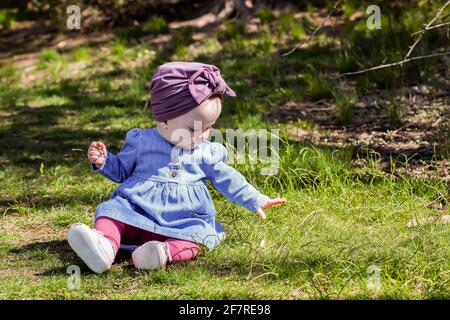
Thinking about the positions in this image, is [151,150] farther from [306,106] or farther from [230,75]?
[230,75]

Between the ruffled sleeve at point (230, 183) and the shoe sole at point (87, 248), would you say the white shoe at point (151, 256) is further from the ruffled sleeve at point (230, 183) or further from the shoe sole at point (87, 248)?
the ruffled sleeve at point (230, 183)

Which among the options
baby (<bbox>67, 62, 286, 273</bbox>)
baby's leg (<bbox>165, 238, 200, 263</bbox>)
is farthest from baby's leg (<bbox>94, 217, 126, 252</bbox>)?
baby's leg (<bbox>165, 238, 200, 263</bbox>)

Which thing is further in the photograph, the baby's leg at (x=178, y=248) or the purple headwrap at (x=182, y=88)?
the purple headwrap at (x=182, y=88)

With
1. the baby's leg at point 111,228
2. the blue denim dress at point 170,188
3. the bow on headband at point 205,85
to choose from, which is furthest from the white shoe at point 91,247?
the bow on headband at point 205,85

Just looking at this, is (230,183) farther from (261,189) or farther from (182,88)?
(261,189)

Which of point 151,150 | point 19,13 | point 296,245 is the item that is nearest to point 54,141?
point 151,150

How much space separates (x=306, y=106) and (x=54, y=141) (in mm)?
2039

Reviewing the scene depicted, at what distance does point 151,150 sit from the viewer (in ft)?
14.1

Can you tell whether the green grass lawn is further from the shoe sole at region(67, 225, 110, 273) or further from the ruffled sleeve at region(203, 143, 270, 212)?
the ruffled sleeve at region(203, 143, 270, 212)

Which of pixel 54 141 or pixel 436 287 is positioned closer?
pixel 436 287

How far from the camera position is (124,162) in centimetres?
435

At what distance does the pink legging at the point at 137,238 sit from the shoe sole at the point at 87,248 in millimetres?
153

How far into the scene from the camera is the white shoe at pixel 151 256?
3957 millimetres

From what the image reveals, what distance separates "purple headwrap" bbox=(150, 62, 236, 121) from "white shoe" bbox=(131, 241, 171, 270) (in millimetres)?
651
